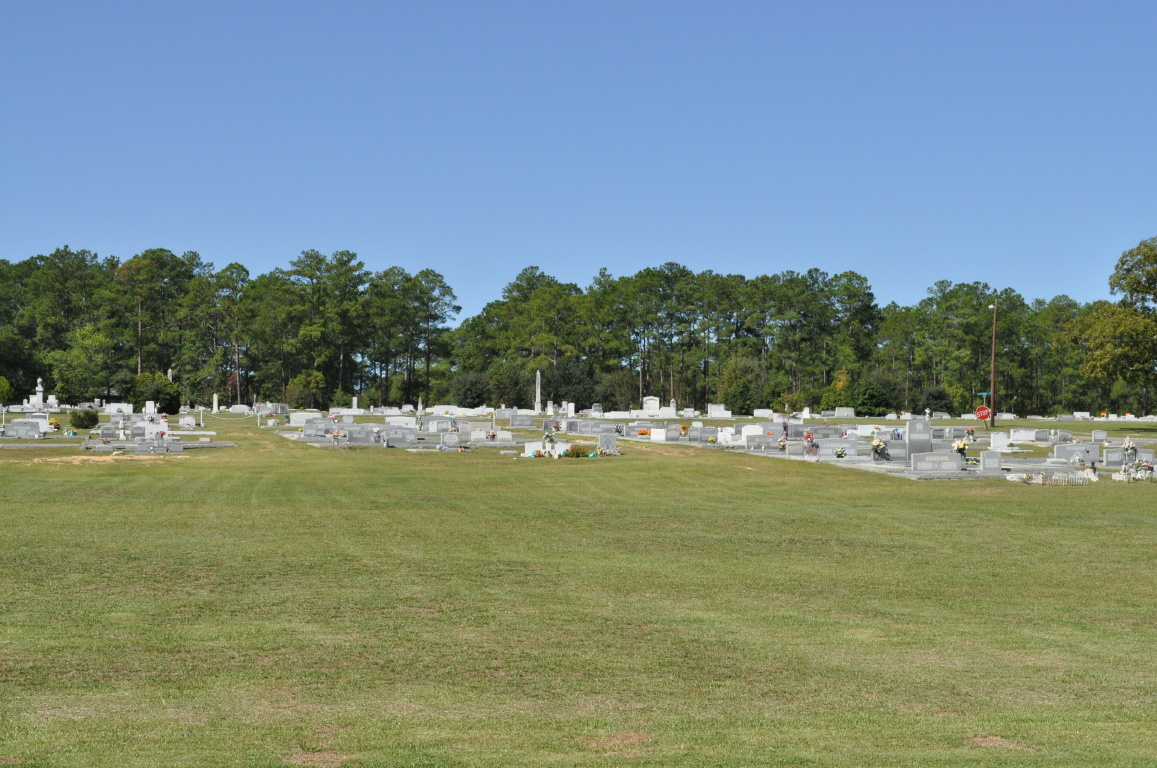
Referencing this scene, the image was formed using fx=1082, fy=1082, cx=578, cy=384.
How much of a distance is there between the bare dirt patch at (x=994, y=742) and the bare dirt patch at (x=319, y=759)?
11.7 feet

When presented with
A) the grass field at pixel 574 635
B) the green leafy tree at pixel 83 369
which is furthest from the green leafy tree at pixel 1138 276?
the green leafy tree at pixel 83 369

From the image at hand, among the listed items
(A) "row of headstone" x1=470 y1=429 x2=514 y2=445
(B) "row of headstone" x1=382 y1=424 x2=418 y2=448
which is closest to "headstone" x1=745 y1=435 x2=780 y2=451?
(A) "row of headstone" x1=470 y1=429 x2=514 y2=445

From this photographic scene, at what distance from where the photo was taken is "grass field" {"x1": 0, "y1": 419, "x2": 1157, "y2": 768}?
20.5 ft

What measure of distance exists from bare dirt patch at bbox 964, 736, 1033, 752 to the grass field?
0.07ft

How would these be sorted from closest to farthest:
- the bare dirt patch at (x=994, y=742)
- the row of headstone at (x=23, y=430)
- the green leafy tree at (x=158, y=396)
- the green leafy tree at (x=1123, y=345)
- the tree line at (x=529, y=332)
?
the bare dirt patch at (x=994, y=742), the row of headstone at (x=23, y=430), the green leafy tree at (x=1123, y=345), the green leafy tree at (x=158, y=396), the tree line at (x=529, y=332)

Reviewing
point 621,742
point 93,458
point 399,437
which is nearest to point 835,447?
point 399,437

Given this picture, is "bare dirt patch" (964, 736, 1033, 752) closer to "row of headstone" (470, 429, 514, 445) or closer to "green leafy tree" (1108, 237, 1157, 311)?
"row of headstone" (470, 429, 514, 445)

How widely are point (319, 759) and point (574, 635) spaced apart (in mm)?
3632

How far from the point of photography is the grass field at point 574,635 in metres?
6.25

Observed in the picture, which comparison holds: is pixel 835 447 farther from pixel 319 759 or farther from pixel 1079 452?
pixel 319 759

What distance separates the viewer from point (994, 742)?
6.27m

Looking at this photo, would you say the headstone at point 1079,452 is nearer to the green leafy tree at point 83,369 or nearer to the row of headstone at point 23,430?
the row of headstone at point 23,430

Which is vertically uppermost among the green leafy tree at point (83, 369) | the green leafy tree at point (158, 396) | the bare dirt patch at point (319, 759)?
the green leafy tree at point (83, 369)

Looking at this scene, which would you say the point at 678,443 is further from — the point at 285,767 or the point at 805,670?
the point at 285,767
